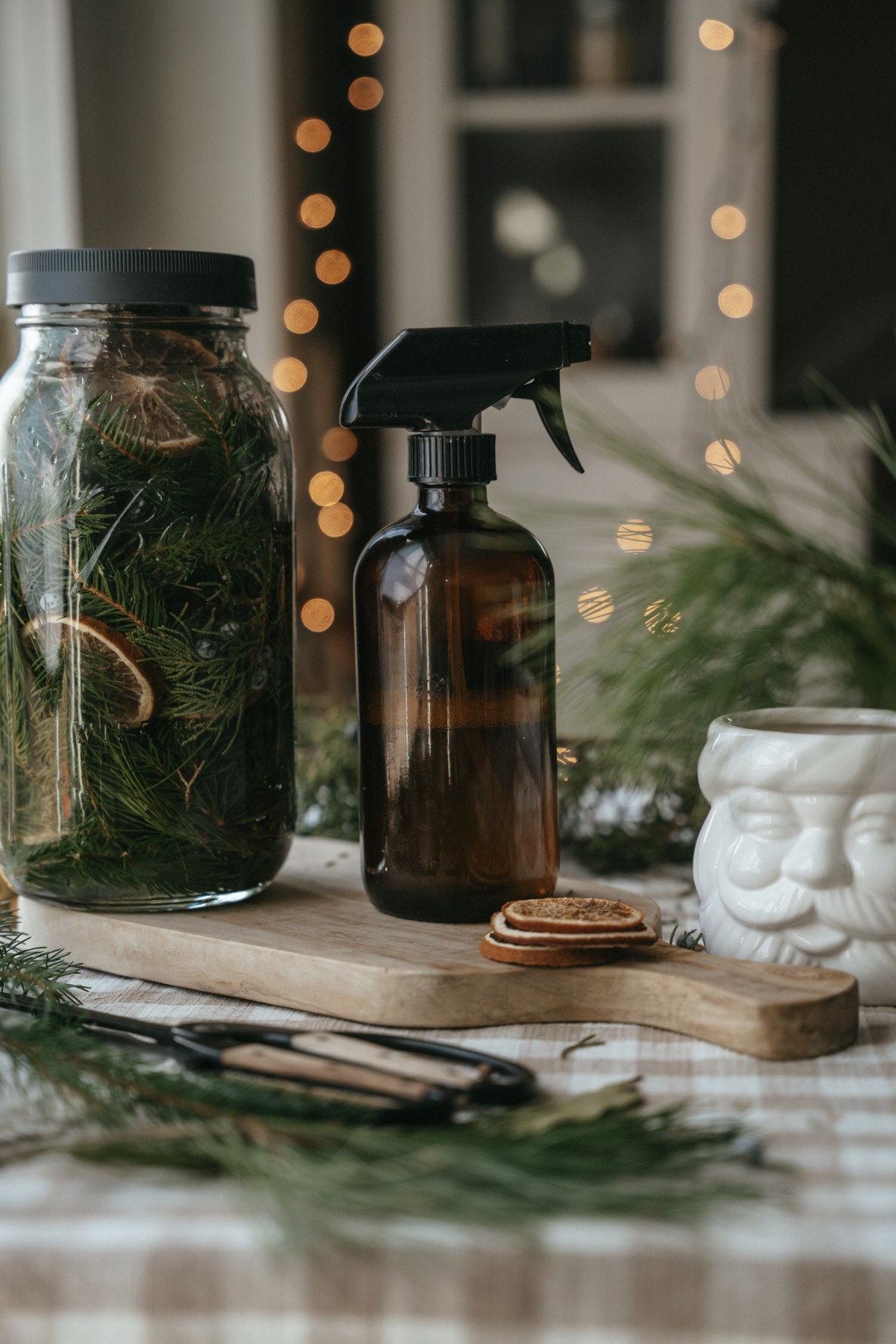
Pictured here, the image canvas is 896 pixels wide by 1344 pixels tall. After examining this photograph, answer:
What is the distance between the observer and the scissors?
420 mm

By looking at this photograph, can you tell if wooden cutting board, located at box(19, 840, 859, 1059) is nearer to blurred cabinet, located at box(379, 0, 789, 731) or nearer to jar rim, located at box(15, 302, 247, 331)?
jar rim, located at box(15, 302, 247, 331)

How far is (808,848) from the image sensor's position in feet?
1.75

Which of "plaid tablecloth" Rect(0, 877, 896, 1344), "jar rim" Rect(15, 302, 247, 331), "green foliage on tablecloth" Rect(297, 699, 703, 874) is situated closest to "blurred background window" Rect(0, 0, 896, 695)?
"green foliage on tablecloth" Rect(297, 699, 703, 874)

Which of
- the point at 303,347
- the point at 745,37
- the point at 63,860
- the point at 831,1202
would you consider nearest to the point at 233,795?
the point at 63,860

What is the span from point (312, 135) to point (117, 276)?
71.5 inches

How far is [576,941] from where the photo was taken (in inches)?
21.1

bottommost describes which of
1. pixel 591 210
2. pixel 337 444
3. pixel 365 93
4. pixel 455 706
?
pixel 455 706

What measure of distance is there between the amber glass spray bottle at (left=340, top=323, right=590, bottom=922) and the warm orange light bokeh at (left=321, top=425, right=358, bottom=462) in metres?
1.74

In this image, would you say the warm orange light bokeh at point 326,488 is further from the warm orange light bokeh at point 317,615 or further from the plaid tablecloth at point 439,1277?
the plaid tablecloth at point 439,1277

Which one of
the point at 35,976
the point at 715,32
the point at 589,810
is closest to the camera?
the point at 35,976

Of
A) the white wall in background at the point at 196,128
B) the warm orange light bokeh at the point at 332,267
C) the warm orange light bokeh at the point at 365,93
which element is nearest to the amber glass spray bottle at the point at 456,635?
the white wall in background at the point at 196,128

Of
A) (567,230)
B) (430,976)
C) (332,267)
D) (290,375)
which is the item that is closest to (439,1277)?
(430,976)

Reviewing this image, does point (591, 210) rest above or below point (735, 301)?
above

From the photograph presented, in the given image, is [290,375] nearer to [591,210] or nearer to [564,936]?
[591,210]
